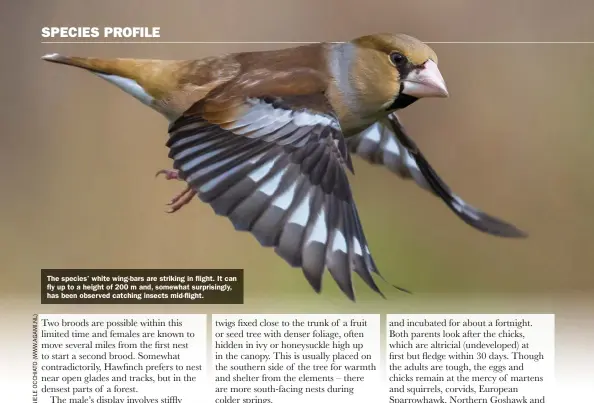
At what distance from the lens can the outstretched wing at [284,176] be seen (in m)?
0.86

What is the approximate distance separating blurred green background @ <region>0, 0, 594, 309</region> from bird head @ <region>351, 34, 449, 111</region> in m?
0.03

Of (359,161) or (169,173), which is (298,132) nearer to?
(359,161)

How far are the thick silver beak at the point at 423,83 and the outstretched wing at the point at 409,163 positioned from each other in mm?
62

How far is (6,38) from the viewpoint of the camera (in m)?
0.98

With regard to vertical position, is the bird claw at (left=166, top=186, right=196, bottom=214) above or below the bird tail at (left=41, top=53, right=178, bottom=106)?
below

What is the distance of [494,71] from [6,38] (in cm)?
94

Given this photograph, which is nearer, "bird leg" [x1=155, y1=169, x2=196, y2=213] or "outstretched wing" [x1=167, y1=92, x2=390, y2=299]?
"outstretched wing" [x1=167, y1=92, x2=390, y2=299]

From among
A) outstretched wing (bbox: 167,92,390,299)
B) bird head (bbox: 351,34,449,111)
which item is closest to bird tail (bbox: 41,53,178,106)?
outstretched wing (bbox: 167,92,390,299)
